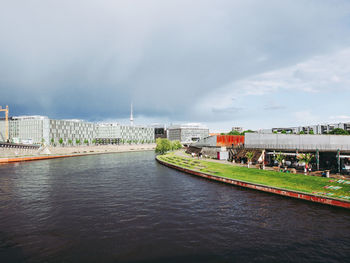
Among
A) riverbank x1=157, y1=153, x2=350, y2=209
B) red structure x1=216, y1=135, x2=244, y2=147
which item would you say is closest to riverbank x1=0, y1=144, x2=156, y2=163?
red structure x1=216, y1=135, x2=244, y2=147

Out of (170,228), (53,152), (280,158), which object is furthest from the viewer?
(53,152)

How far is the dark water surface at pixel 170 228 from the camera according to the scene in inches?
665

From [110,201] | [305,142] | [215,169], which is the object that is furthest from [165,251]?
[305,142]

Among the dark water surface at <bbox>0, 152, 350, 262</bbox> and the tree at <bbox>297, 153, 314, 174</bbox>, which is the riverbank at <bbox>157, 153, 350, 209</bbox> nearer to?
the dark water surface at <bbox>0, 152, 350, 262</bbox>

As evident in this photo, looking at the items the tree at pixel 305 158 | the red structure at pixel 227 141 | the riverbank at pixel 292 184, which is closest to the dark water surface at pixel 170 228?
the riverbank at pixel 292 184

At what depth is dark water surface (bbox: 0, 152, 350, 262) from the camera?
1689 centimetres

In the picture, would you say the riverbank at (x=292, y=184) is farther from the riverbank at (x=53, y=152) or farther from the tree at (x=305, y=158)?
the riverbank at (x=53, y=152)

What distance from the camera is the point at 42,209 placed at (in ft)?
91.5

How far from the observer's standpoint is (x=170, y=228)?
21.4m

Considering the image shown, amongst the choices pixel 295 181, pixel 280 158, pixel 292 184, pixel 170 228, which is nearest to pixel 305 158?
pixel 280 158

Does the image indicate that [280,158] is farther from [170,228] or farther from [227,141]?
[170,228]

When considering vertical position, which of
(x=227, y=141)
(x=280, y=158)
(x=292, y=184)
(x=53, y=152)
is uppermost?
(x=227, y=141)

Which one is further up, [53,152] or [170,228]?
[53,152]

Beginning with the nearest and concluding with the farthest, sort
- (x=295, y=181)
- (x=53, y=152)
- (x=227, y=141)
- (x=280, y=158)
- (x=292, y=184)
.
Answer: (x=292, y=184)
(x=295, y=181)
(x=280, y=158)
(x=227, y=141)
(x=53, y=152)
